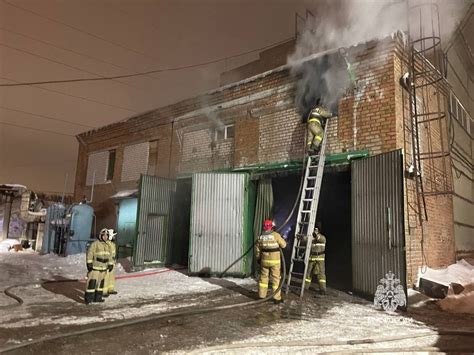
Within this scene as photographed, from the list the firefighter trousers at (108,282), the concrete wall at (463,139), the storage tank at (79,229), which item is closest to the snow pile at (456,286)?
the concrete wall at (463,139)

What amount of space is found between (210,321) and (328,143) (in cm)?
521

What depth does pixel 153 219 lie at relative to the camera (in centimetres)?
1041

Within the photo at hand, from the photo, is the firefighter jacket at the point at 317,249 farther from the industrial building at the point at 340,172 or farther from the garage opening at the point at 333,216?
the garage opening at the point at 333,216

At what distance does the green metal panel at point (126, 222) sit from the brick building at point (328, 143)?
1.66 feet

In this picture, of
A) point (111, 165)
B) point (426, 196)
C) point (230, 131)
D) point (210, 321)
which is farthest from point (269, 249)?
point (111, 165)

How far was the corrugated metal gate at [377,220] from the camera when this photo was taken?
21.0 ft

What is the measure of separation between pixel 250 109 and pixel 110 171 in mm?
8510

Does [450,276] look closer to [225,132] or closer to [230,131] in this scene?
[230,131]

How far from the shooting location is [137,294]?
22.4 feet

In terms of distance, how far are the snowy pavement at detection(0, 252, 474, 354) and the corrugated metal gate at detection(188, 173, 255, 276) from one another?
128 centimetres

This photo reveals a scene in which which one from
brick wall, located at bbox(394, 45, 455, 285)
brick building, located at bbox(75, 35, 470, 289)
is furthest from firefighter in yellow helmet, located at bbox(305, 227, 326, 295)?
brick wall, located at bbox(394, 45, 455, 285)

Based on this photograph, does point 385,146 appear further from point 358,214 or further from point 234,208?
point 234,208

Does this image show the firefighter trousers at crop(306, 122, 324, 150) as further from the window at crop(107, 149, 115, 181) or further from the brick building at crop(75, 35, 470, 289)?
the window at crop(107, 149, 115, 181)

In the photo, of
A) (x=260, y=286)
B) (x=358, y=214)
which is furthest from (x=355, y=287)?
(x=260, y=286)
